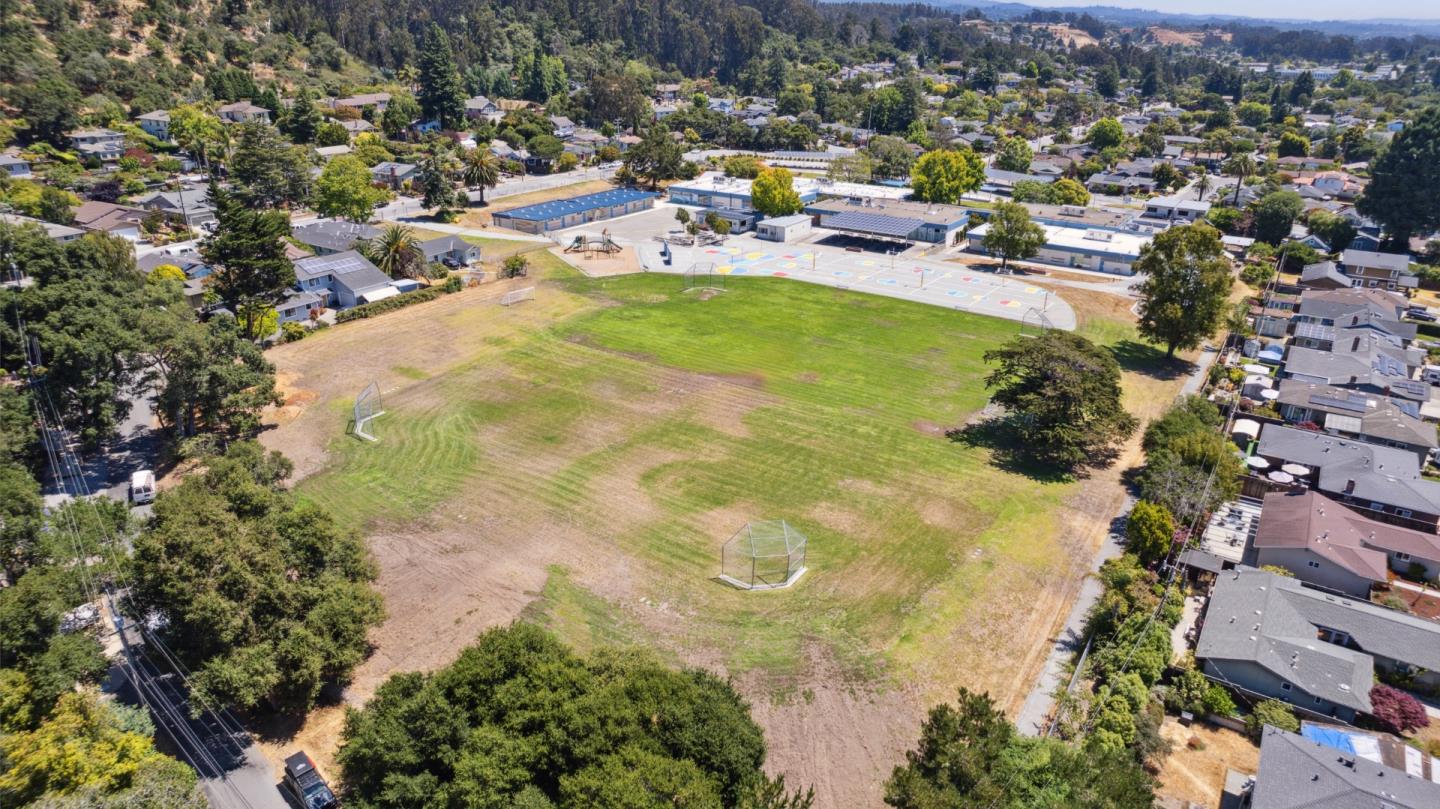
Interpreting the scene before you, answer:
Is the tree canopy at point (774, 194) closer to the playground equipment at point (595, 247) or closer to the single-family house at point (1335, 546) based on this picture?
the playground equipment at point (595, 247)

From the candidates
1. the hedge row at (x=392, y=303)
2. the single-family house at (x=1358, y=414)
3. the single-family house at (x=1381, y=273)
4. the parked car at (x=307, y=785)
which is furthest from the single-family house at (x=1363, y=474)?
the hedge row at (x=392, y=303)

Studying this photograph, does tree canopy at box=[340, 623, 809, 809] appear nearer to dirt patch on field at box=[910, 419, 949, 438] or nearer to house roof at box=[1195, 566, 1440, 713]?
house roof at box=[1195, 566, 1440, 713]

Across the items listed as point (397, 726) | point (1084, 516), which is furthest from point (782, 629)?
point (1084, 516)

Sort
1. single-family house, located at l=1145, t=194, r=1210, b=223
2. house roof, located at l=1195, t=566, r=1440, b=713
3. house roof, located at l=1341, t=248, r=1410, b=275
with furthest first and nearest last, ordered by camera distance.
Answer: single-family house, located at l=1145, t=194, r=1210, b=223, house roof, located at l=1341, t=248, r=1410, b=275, house roof, located at l=1195, t=566, r=1440, b=713

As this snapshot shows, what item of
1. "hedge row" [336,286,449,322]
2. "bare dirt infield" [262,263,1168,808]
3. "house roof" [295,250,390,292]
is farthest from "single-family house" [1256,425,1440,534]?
"house roof" [295,250,390,292]

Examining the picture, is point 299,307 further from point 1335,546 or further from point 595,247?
point 1335,546

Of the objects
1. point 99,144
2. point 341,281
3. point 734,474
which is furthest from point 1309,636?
point 99,144

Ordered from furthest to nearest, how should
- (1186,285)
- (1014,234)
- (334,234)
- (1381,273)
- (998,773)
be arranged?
(1014,234), (334,234), (1381,273), (1186,285), (998,773)
